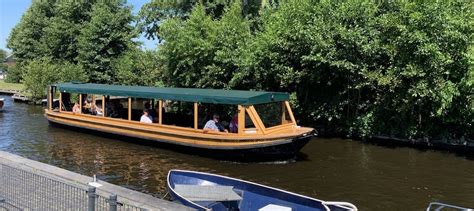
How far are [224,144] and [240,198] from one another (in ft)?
24.2

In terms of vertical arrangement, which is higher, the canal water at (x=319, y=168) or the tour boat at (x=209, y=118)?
the tour boat at (x=209, y=118)

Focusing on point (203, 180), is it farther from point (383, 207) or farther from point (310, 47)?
point (310, 47)

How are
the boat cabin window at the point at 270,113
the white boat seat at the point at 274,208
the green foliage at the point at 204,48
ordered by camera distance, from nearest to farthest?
the white boat seat at the point at 274,208 < the boat cabin window at the point at 270,113 < the green foliage at the point at 204,48

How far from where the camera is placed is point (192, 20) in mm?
30828

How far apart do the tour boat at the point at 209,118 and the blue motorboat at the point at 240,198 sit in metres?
5.76

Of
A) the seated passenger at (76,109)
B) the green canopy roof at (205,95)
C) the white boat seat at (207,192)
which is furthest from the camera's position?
the seated passenger at (76,109)

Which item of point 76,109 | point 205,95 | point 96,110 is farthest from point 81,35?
point 205,95

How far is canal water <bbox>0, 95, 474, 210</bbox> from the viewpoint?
13583 millimetres

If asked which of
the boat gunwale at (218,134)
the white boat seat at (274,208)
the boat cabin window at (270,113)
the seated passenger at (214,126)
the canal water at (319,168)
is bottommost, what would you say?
the canal water at (319,168)

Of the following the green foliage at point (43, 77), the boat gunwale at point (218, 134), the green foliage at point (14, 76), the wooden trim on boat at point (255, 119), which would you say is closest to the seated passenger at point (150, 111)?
the boat gunwale at point (218, 134)

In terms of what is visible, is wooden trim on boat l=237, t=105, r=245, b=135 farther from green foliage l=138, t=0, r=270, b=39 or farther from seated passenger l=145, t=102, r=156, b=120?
green foliage l=138, t=0, r=270, b=39

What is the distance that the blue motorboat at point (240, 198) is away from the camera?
9742 mm

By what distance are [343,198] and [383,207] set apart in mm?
1216

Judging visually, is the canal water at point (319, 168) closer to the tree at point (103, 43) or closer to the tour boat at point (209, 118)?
the tour boat at point (209, 118)
